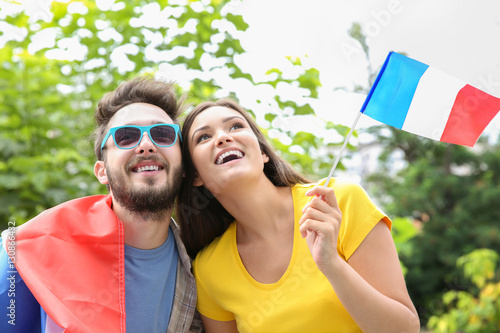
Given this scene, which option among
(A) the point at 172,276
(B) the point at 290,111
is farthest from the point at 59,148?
(B) the point at 290,111

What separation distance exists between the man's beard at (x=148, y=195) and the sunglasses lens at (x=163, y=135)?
118 mm

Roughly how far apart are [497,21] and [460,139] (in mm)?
629

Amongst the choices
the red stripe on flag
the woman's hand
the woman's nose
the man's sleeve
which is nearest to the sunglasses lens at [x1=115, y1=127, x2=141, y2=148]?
the woman's nose

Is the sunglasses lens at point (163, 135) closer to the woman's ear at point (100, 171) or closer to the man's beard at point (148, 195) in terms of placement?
the man's beard at point (148, 195)

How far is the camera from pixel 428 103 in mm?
1864

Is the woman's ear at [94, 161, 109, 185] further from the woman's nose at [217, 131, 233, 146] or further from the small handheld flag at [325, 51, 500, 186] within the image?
the small handheld flag at [325, 51, 500, 186]

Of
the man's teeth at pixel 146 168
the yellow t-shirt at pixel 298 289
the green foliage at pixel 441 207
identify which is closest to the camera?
the yellow t-shirt at pixel 298 289

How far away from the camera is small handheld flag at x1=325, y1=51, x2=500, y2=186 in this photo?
A: 186 centimetres

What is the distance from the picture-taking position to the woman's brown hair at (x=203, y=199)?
7.95 ft

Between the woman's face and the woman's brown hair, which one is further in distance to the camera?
the woman's brown hair

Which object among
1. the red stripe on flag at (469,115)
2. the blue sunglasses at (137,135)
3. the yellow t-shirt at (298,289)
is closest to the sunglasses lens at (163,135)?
the blue sunglasses at (137,135)

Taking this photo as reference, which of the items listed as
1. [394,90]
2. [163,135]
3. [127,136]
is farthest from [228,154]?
[394,90]

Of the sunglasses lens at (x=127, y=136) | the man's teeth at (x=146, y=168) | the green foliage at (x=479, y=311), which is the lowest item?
the green foliage at (x=479, y=311)

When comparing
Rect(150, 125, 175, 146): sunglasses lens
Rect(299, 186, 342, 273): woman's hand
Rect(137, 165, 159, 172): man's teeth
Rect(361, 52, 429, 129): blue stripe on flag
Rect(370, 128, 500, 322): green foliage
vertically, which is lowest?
Rect(370, 128, 500, 322): green foliage
